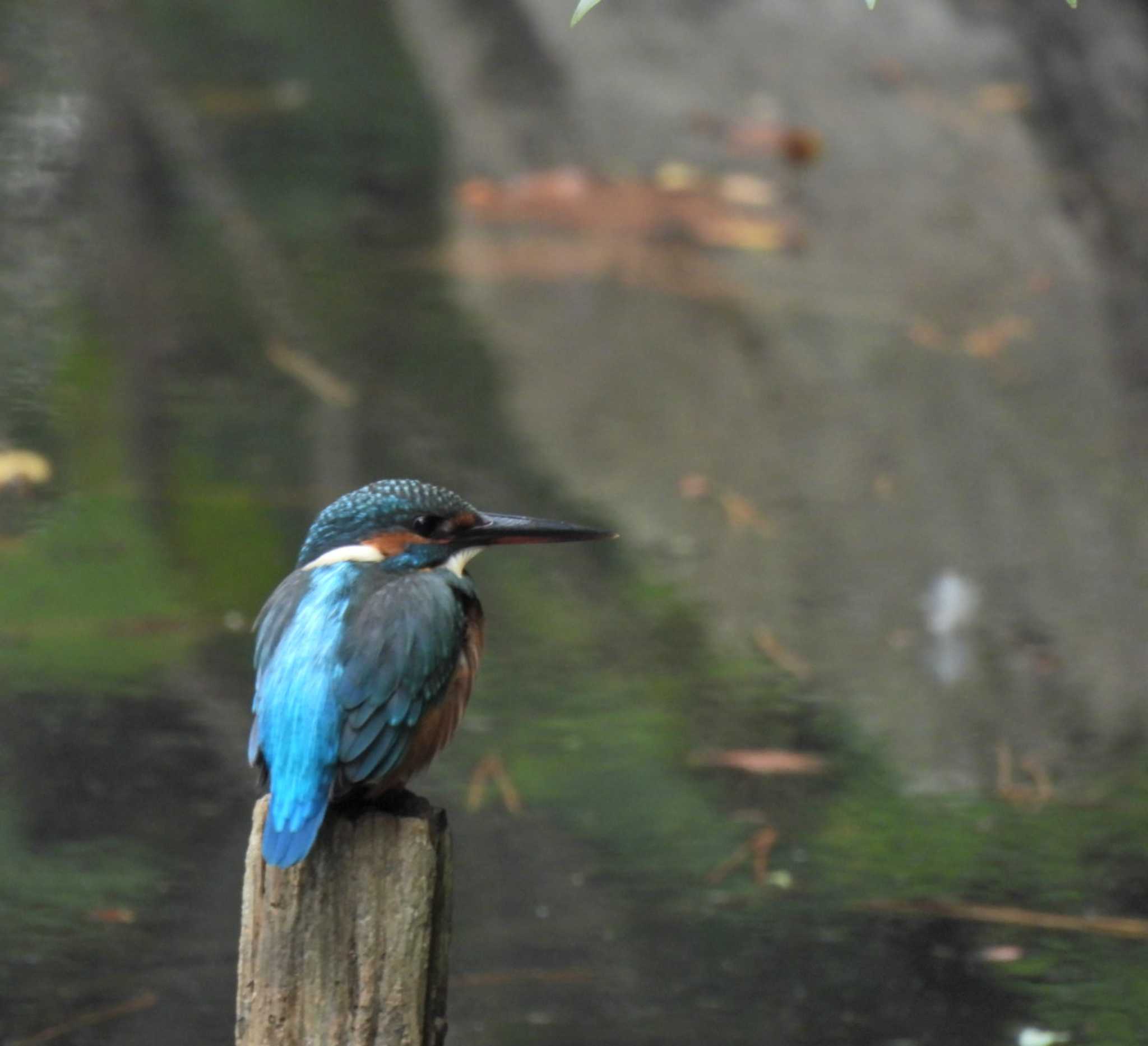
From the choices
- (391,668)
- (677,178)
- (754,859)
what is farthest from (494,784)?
(677,178)

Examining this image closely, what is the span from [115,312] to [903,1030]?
458cm

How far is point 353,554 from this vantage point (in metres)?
2.92

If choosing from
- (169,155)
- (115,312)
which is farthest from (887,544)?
(169,155)

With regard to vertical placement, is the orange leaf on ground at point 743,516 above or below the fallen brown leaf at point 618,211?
below

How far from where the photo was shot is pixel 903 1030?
3.87m

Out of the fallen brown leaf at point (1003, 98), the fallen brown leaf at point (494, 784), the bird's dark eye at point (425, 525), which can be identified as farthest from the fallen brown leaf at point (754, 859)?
the fallen brown leaf at point (1003, 98)

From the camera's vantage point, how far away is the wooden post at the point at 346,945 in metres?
2.60

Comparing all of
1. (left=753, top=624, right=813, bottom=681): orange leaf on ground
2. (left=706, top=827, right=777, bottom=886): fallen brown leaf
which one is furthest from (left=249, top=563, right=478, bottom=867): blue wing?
(left=753, top=624, right=813, bottom=681): orange leaf on ground

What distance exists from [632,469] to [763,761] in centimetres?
183

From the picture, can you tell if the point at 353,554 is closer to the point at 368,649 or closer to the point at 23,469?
the point at 368,649

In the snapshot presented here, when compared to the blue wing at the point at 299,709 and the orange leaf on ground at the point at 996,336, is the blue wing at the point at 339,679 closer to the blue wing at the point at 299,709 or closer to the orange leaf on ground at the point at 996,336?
the blue wing at the point at 299,709

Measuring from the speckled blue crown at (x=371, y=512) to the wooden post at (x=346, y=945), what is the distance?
484 millimetres

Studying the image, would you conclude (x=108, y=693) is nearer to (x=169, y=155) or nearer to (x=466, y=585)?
(x=466, y=585)

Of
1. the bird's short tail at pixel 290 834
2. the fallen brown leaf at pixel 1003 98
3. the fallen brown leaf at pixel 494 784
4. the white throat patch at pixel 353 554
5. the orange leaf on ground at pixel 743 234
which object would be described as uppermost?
the fallen brown leaf at pixel 1003 98
